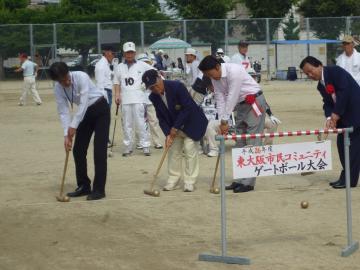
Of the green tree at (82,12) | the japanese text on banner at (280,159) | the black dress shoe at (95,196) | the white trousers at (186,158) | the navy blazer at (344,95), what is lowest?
the black dress shoe at (95,196)

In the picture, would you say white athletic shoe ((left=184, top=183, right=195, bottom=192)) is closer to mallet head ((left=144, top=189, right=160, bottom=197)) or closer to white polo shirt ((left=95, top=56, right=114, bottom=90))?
mallet head ((left=144, top=189, right=160, bottom=197))

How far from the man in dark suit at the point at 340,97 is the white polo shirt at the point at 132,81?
3.89 m

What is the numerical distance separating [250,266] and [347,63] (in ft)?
24.1

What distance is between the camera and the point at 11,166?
483 inches

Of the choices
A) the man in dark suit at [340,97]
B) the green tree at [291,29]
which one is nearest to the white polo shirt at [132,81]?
the man in dark suit at [340,97]

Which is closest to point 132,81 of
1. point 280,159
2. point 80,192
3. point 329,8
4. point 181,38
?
point 80,192

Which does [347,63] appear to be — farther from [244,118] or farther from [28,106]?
[28,106]

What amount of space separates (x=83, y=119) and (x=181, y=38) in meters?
27.4

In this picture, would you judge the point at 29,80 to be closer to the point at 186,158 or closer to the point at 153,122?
the point at 153,122

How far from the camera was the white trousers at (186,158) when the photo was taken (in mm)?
9883

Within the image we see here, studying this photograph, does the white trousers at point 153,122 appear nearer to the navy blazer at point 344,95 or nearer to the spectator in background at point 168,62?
the navy blazer at point 344,95

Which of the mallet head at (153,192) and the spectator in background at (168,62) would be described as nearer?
the mallet head at (153,192)

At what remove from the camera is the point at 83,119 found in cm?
958

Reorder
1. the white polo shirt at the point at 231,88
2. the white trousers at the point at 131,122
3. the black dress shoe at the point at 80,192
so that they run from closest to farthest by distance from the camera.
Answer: the white polo shirt at the point at 231,88
the black dress shoe at the point at 80,192
the white trousers at the point at 131,122
